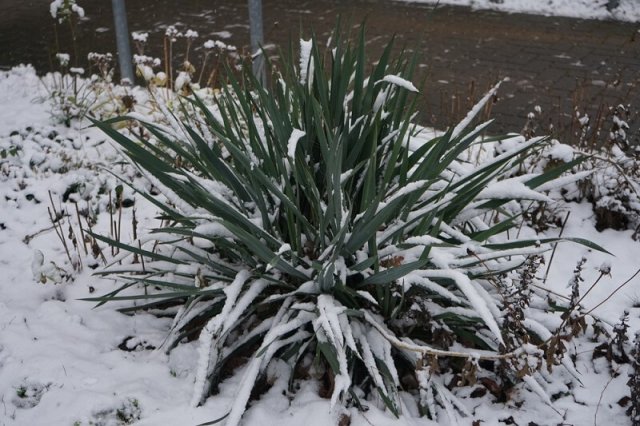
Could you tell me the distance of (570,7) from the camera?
9695 millimetres

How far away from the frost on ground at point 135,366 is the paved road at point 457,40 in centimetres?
293

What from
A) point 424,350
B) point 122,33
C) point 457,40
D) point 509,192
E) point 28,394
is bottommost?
point 28,394

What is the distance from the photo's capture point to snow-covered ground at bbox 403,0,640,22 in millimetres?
9414

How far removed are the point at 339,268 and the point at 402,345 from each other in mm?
400

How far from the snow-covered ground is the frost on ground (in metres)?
7.05

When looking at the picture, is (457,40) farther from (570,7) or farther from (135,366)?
(135,366)

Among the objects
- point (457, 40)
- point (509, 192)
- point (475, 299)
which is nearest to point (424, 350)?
point (475, 299)

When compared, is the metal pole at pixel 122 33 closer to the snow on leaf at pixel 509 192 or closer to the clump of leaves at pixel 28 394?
the clump of leaves at pixel 28 394

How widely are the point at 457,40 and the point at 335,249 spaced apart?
655 centimetres

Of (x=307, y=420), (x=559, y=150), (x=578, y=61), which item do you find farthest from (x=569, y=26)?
(x=307, y=420)

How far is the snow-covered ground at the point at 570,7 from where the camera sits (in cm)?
941

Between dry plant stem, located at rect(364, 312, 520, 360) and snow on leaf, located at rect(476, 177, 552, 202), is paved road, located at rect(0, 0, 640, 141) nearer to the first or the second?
snow on leaf, located at rect(476, 177, 552, 202)

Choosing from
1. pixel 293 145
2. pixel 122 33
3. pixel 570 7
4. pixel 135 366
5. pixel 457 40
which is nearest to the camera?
pixel 293 145

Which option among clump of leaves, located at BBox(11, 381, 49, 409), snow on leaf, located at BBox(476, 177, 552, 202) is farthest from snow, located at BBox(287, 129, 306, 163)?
clump of leaves, located at BBox(11, 381, 49, 409)
